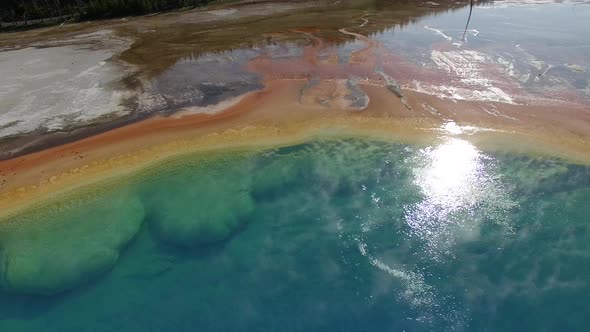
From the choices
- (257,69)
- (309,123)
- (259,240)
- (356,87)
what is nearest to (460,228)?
A: (259,240)

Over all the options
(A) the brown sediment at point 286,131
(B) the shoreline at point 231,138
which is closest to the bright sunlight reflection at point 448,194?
(B) the shoreline at point 231,138

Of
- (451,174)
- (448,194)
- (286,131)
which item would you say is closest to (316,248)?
(448,194)

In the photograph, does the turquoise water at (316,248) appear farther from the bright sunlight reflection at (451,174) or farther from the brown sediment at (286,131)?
the brown sediment at (286,131)

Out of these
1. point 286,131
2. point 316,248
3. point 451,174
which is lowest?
point 316,248

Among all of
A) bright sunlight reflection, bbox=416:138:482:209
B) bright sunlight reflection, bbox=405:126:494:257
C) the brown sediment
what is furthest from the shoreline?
bright sunlight reflection, bbox=405:126:494:257

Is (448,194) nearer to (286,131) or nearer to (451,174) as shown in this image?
(451,174)

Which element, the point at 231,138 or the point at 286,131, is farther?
the point at 286,131

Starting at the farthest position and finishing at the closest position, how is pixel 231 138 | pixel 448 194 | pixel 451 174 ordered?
pixel 231 138, pixel 451 174, pixel 448 194

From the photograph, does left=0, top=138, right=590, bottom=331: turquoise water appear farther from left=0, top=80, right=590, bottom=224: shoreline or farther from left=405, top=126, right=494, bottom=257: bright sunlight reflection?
left=0, top=80, right=590, bottom=224: shoreline

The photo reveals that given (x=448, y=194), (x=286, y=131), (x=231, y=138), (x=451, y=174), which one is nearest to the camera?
(x=448, y=194)
